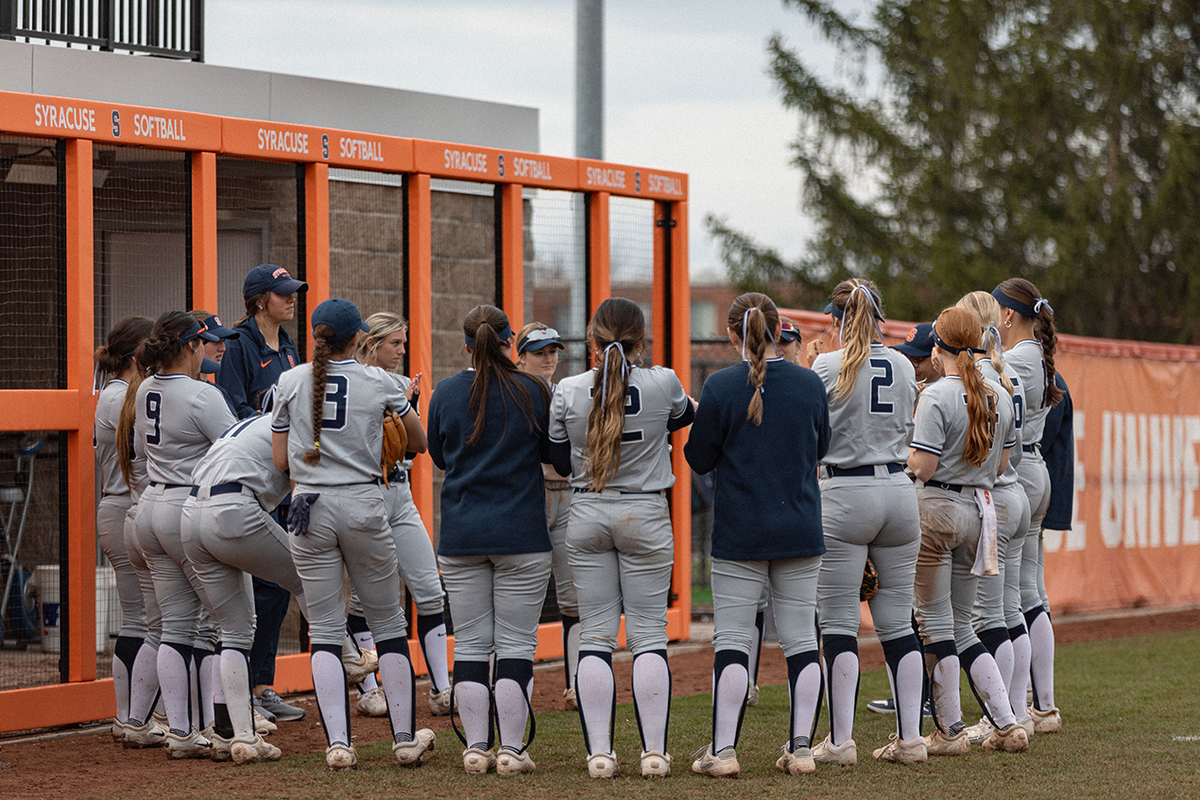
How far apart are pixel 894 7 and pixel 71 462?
20844 mm

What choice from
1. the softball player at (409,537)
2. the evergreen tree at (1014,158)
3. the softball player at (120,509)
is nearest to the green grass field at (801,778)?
the softball player at (409,537)

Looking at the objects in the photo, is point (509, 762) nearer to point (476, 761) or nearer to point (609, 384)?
point (476, 761)

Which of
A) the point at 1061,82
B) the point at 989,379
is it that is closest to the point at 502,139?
the point at 989,379

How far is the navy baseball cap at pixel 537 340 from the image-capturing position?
6.28 m

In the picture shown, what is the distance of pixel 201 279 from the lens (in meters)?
7.57

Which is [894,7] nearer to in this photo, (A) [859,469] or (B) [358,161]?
(B) [358,161]

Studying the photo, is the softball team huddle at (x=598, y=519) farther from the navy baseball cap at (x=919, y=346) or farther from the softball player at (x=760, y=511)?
the navy baseball cap at (x=919, y=346)

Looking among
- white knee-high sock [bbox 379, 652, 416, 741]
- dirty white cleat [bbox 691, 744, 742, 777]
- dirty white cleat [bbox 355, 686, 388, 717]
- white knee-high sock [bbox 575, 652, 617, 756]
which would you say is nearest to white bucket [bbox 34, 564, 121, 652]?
dirty white cleat [bbox 355, 686, 388, 717]

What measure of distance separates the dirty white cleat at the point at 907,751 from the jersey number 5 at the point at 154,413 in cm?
330

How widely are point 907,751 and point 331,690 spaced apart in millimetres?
2336

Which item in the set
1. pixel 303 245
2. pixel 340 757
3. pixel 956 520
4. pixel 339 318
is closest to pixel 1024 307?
pixel 956 520

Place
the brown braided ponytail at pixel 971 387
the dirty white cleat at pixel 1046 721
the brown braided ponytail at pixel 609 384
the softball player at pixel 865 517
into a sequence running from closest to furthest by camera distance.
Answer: the brown braided ponytail at pixel 609 384, the softball player at pixel 865 517, the brown braided ponytail at pixel 971 387, the dirty white cleat at pixel 1046 721

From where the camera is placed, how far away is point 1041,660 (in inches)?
273

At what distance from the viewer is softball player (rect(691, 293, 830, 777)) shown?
559 cm
